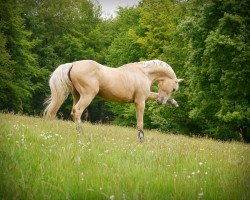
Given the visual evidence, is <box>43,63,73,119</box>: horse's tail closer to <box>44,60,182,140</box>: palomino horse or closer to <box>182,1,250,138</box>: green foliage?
<box>44,60,182,140</box>: palomino horse

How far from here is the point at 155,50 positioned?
3183cm

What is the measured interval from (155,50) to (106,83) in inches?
894

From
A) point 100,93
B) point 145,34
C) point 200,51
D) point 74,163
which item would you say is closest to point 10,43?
point 145,34

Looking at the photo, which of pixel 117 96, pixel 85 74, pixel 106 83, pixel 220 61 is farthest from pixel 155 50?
pixel 85 74

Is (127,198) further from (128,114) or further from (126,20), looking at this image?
(126,20)

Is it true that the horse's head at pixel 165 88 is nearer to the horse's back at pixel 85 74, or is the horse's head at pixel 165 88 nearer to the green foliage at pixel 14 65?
the horse's back at pixel 85 74

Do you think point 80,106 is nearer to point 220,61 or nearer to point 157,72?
point 157,72

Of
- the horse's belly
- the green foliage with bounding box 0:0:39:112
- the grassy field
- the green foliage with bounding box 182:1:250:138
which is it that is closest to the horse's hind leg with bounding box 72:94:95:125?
the horse's belly

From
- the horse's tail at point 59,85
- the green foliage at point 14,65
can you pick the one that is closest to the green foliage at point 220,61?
the horse's tail at point 59,85

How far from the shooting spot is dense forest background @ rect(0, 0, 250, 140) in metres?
19.4

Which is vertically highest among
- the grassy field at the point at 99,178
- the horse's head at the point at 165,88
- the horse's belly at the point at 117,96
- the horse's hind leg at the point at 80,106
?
the horse's head at the point at 165,88

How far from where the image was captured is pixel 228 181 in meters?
4.35

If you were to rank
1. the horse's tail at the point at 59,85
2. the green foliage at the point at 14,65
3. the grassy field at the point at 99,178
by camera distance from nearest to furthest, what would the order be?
the grassy field at the point at 99,178
the horse's tail at the point at 59,85
the green foliage at the point at 14,65

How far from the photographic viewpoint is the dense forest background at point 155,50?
1938cm
